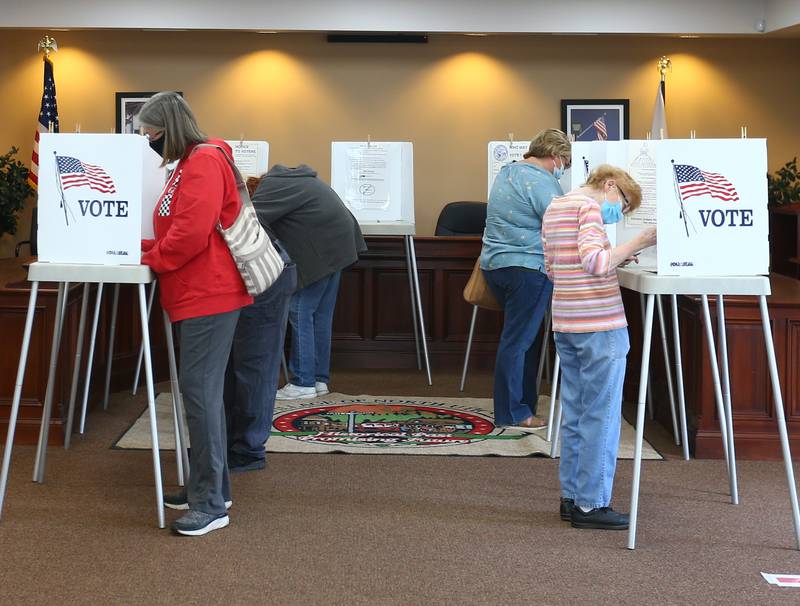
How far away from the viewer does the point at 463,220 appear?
9047 mm

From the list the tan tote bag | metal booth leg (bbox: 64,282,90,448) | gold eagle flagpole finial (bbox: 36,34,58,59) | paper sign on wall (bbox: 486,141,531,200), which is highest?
gold eagle flagpole finial (bbox: 36,34,58,59)

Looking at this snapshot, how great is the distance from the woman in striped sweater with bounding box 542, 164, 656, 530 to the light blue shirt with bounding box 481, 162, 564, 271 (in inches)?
50.3

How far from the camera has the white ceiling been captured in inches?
376

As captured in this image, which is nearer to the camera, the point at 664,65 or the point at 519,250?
the point at 519,250

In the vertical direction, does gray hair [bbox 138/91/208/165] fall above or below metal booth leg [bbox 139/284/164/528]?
above

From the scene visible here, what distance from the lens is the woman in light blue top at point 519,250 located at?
17.4 ft

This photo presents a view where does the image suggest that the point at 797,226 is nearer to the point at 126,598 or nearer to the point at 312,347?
the point at 312,347

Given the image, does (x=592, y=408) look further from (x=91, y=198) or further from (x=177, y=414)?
(x=91, y=198)

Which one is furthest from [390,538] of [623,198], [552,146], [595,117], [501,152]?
[595,117]

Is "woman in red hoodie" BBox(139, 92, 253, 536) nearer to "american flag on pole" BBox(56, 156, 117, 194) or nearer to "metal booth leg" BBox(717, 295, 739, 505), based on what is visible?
"american flag on pole" BBox(56, 156, 117, 194)

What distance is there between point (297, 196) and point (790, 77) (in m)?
6.34

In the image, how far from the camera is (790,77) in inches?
406

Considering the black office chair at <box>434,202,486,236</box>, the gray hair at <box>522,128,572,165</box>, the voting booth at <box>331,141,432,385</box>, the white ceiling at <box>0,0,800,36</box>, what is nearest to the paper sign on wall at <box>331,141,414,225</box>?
the voting booth at <box>331,141,432,385</box>

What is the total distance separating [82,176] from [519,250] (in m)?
2.28
